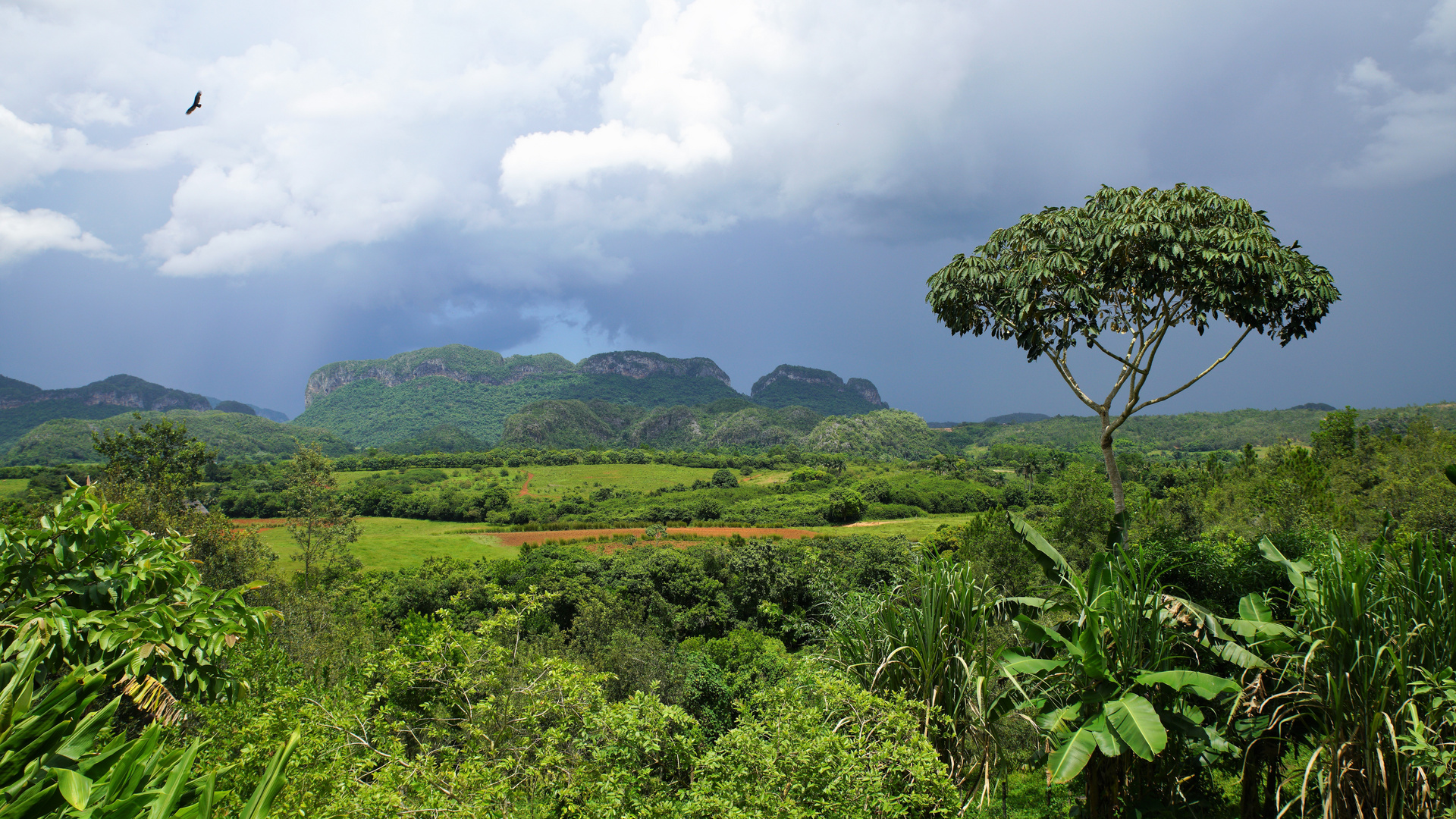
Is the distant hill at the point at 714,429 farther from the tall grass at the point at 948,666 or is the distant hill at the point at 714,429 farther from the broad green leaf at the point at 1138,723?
the broad green leaf at the point at 1138,723

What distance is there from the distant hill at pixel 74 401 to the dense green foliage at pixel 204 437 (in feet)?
23.6

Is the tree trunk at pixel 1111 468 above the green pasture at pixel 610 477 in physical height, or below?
above

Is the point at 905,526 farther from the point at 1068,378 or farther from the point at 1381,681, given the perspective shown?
the point at 1381,681

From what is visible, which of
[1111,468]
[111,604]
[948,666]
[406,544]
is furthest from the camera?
[406,544]

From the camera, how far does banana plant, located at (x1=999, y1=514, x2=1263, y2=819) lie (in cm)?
511

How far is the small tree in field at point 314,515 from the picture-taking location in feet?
89.9

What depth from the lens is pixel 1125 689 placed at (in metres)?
5.44

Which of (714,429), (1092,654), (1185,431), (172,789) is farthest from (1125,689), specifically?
(714,429)

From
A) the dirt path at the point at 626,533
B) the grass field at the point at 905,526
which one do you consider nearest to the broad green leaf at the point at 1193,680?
the grass field at the point at 905,526

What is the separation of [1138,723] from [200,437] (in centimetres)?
15610

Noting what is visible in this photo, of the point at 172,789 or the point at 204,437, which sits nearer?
the point at 172,789

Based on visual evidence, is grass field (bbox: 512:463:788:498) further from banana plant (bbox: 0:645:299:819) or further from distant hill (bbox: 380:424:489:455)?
banana plant (bbox: 0:645:299:819)

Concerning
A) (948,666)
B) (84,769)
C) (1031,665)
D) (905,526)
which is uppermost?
(84,769)

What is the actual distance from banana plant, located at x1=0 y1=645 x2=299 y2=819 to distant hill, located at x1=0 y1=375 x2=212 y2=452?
556ft
